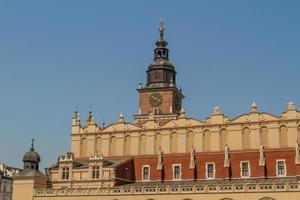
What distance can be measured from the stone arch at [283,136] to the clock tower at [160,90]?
25.1 metres

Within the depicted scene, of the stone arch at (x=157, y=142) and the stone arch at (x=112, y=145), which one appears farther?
the stone arch at (x=112, y=145)

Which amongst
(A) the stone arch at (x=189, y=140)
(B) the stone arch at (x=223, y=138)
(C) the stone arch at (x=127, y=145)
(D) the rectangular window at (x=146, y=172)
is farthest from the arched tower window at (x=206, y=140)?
(C) the stone arch at (x=127, y=145)

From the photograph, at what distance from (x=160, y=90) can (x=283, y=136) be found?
2953cm

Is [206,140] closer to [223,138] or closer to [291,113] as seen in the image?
[223,138]

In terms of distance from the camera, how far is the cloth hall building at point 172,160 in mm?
61469

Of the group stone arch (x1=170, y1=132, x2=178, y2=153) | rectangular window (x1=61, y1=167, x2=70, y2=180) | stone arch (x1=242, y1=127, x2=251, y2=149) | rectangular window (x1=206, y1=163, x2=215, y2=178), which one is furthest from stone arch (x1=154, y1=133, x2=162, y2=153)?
rectangular window (x1=61, y1=167, x2=70, y2=180)

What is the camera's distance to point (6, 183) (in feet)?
350

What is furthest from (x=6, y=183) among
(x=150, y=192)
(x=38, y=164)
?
(x=150, y=192)

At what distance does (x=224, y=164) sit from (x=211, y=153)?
2708 mm

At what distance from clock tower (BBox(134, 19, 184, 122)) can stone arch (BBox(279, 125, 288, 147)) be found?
2508cm

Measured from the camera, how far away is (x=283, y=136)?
63.5 meters

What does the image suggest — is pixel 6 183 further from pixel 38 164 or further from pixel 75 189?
pixel 75 189

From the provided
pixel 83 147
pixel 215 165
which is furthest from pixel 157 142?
pixel 83 147

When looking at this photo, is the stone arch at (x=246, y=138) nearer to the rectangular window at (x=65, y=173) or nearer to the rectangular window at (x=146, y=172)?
the rectangular window at (x=146, y=172)
